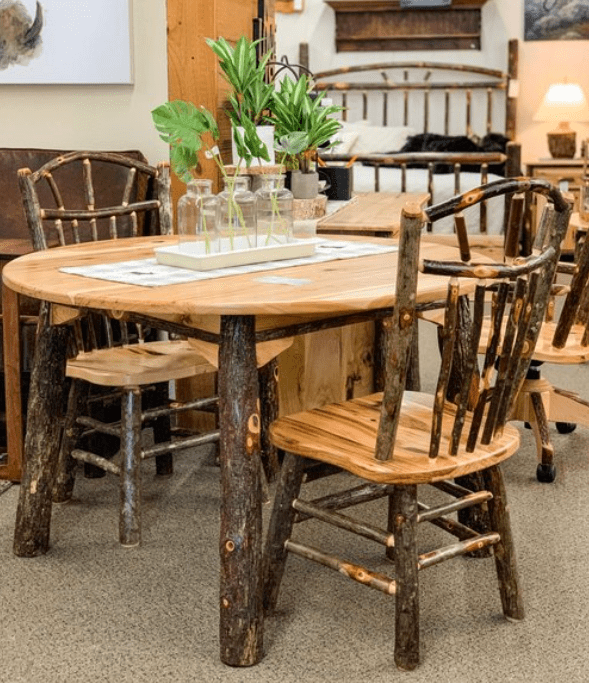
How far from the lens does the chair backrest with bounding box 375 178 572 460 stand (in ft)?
6.27

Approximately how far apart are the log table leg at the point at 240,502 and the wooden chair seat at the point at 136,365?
1.79 feet

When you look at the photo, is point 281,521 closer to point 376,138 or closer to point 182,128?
point 182,128

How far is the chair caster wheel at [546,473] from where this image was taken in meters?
3.25

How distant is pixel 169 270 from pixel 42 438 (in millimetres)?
555

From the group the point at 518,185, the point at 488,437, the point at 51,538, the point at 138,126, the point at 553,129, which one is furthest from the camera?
the point at 553,129

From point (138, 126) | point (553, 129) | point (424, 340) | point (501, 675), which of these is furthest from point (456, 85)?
point (501, 675)

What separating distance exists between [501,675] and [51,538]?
125 cm

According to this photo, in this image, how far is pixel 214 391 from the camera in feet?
11.9

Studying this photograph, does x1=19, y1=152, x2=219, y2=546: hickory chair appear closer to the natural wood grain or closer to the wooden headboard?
the natural wood grain

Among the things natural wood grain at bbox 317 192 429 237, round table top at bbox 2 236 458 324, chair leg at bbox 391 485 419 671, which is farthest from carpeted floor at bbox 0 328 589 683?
natural wood grain at bbox 317 192 429 237

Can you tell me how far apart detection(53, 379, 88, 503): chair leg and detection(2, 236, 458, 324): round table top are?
1.57 feet

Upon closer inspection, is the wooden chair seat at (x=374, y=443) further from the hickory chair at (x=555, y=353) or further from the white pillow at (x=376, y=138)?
the white pillow at (x=376, y=138)

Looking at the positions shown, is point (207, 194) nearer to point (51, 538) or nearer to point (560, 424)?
point (51, 538)

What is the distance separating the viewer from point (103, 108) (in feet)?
12.3
